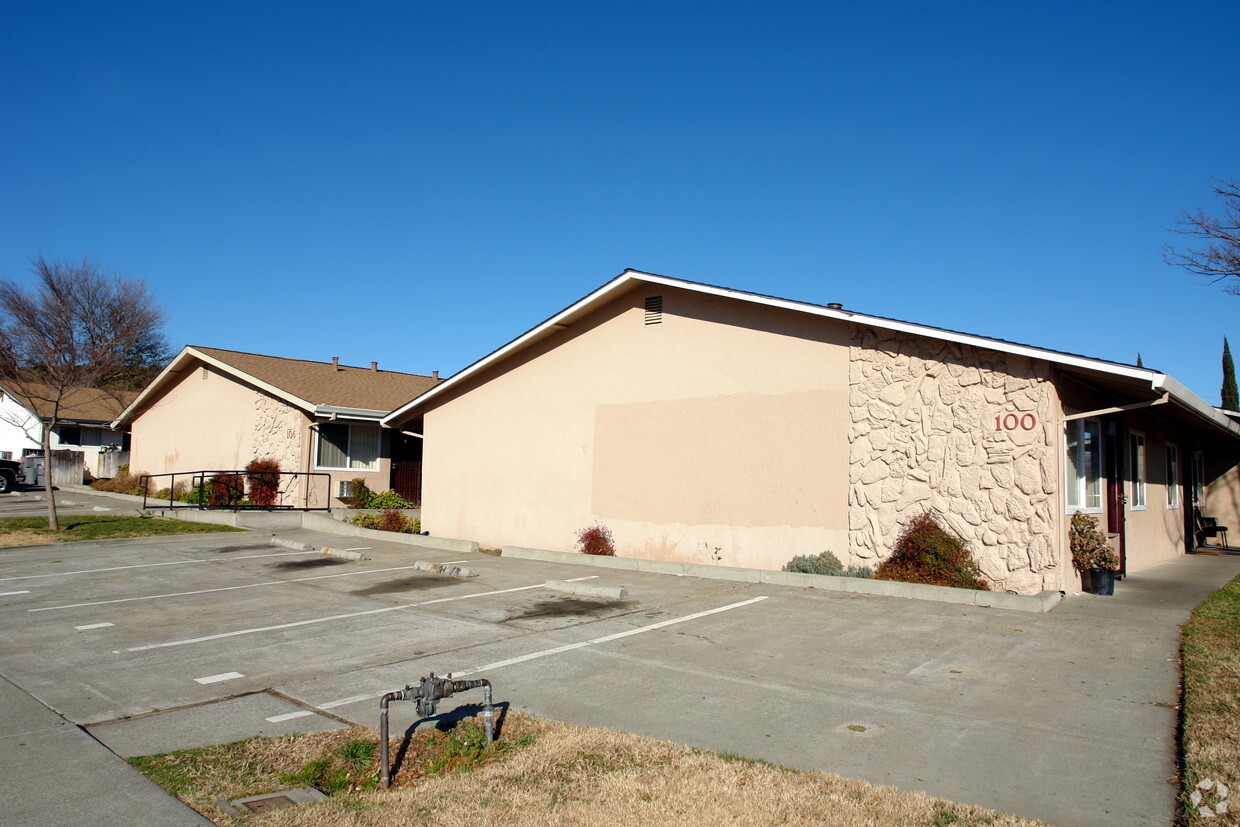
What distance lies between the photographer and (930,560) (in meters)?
12.3

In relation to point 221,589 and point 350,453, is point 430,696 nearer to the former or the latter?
point 221,589

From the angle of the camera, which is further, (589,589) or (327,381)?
(327,381)

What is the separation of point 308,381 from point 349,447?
2.79 metres


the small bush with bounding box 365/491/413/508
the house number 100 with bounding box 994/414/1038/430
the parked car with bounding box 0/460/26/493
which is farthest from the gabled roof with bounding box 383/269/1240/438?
the parked car with bounding box 0/460/26/493

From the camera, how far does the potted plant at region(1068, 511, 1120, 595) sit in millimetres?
12125

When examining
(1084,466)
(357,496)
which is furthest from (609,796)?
(357,496)

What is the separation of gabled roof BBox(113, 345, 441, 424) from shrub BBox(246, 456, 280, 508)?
2.11 m

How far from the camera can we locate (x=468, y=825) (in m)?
4.61

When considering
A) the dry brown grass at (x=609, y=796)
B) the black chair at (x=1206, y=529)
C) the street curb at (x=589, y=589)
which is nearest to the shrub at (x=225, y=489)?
the street curb at (x=589, y=589)

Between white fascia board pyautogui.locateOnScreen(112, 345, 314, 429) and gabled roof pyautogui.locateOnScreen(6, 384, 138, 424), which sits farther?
gabled roof pyautogui.locateOnScreen(6, 384, 138, 424)

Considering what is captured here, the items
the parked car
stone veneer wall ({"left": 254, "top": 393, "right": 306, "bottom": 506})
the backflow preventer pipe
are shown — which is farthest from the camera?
the parked car

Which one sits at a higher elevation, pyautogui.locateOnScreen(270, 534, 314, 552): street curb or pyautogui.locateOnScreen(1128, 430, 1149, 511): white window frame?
pyautogui.locateOnScreen(1128, 430, 1149, 511): white window frame

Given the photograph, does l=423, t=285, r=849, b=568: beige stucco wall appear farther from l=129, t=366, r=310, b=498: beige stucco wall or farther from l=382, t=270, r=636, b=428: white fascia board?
l=129, t=366, r=310, b=498: beige stucco wall

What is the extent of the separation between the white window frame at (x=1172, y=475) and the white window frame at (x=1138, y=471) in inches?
104
